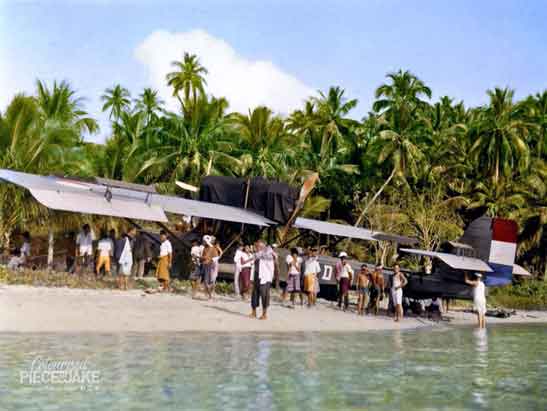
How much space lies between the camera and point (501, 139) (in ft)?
151

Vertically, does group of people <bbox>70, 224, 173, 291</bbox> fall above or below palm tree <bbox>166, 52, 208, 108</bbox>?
below

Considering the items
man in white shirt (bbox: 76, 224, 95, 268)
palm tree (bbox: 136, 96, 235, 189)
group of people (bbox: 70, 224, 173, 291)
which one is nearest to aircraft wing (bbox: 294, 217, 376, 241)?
group of people (bbox: 70, 224, 173, 291)

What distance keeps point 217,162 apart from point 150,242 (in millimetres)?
16500

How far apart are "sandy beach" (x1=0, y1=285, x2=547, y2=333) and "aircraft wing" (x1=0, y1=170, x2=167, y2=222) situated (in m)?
1.95

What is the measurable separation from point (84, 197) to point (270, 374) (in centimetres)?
986

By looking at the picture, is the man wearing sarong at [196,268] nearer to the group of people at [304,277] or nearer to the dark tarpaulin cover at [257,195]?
the group of people at [304,277]

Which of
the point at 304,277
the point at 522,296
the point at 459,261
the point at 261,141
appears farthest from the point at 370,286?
the point at 261,141

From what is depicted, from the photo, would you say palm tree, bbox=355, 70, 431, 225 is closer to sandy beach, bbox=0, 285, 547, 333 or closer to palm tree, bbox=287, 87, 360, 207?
palm tree, bbox=287, 87, 360, 207

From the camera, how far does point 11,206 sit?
23109 millimetres

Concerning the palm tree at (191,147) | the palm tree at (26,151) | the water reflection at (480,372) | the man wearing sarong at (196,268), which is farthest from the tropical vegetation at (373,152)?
the water reflection at (480,372)

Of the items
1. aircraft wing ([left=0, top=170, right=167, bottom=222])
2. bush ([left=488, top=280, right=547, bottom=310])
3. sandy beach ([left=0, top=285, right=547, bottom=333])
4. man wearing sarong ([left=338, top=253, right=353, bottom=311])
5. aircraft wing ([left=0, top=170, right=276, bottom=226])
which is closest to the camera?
sandy beach ([left=0, top=285, right=547, bottom=333])

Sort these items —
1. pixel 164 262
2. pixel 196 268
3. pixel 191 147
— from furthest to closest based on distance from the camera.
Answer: pixel 191 147 < pixel 196 268 < pixel 164 262

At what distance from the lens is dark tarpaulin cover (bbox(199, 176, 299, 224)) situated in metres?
24.0

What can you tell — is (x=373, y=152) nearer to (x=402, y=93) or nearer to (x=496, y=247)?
(x=402, y=93)
